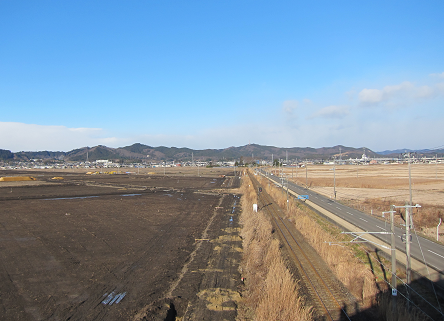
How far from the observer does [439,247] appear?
21203 mm

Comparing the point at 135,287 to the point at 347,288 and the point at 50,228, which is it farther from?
the point at 50,228

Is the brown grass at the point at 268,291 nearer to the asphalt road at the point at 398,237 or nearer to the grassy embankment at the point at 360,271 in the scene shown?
the grassy embankment at the point at 360,271

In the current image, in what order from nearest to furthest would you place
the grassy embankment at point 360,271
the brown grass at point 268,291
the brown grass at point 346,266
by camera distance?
the brown grass at point 268,291 → the grassy embankment at point 360,271 → the brown grass at point 346,266

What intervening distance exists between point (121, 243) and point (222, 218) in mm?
13661

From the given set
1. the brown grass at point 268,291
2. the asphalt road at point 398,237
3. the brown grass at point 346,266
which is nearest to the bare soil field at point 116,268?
the brown grass at point 268,291

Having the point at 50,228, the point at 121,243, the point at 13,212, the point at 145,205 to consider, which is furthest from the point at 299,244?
the point at 13,212

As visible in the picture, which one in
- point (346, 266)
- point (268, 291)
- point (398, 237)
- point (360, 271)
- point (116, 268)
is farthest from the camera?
point (398, 237)

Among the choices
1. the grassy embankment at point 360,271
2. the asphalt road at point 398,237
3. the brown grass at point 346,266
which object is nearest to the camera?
the grassy embankment at point 360,271

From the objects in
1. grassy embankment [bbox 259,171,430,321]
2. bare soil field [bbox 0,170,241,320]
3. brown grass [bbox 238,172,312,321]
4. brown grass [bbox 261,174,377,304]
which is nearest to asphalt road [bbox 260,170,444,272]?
grassy embankment [bbox 259,171,430,321]

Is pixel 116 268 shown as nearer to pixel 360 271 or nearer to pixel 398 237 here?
pixel 360 271

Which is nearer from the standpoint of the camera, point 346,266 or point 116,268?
point 116,268

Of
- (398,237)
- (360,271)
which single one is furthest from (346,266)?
(398,237)

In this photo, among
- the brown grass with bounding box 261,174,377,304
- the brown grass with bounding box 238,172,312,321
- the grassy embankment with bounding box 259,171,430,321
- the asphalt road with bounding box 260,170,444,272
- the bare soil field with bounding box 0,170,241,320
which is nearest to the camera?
the brown grass with bounding box 238,172,312,321

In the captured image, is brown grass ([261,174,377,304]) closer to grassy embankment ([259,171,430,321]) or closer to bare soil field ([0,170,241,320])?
grassy embankment ([259,171,430,321])
